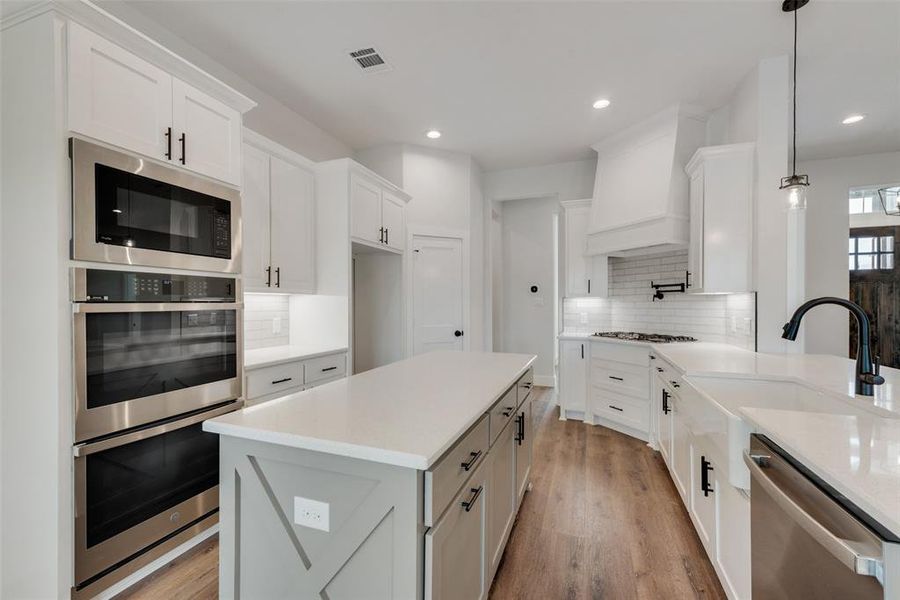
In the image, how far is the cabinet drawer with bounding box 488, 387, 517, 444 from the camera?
161 cm

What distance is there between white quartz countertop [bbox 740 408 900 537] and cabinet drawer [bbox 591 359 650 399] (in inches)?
93.7

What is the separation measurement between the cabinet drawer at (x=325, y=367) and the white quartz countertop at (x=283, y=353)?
0.05 meters

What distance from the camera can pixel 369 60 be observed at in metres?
2.80

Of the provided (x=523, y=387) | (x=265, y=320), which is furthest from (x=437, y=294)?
(x=523, y=387)

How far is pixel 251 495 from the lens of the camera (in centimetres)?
113

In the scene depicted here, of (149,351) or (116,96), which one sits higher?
(116,96)

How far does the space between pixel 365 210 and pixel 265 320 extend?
4.13 ft

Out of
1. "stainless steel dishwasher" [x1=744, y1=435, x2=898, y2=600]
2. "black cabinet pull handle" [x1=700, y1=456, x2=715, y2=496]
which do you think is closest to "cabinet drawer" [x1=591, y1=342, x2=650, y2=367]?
"black cabinet pull handle" [x1=700, y1=456, x2=715, y2=496]

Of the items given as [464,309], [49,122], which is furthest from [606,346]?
[49,122]

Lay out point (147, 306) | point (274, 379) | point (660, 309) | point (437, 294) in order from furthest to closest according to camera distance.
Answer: point (437, 294)
point (660, 309)
point (274, 379)
point (147, 306)

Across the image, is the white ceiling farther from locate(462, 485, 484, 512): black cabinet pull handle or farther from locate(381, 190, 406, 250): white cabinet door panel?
locate(462, 485, 484, 512): black cabinet pull handle

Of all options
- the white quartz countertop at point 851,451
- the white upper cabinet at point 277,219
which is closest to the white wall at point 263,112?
the white upper cabinet at point 277,219

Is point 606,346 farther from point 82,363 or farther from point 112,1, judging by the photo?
point 112,1

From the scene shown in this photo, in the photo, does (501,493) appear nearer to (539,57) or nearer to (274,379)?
(274,379)
